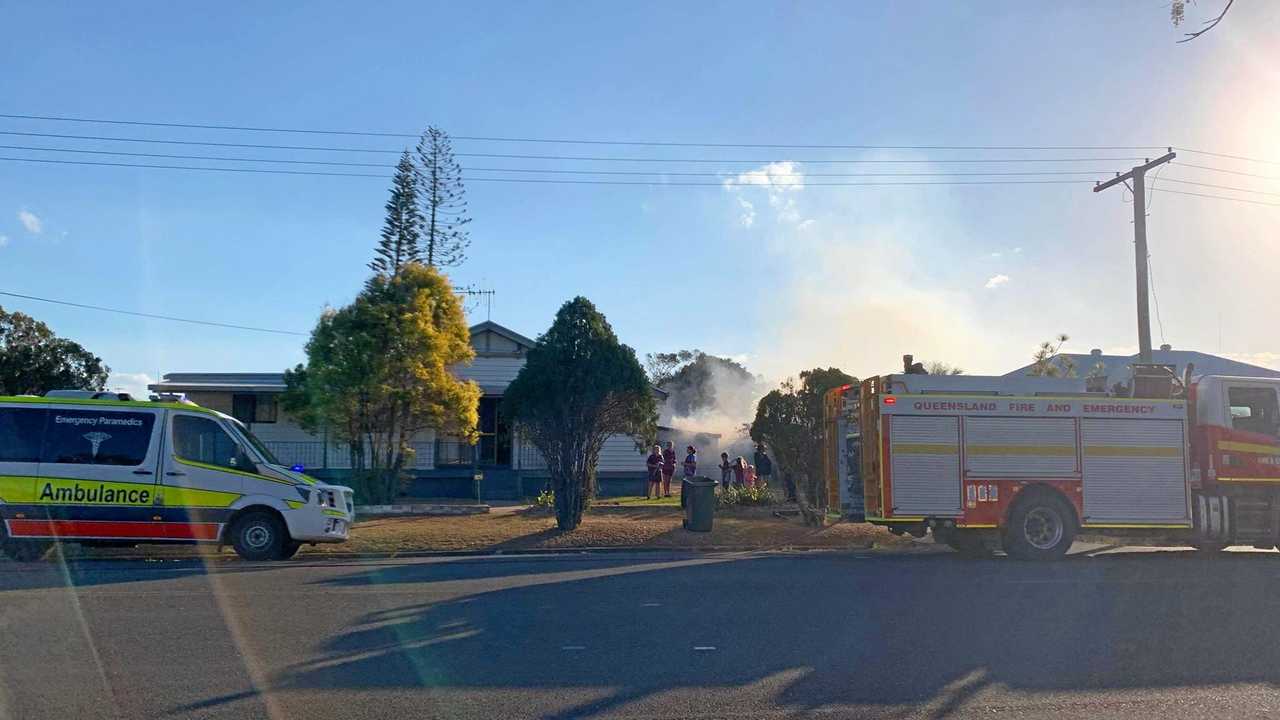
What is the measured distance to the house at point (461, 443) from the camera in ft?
89.5

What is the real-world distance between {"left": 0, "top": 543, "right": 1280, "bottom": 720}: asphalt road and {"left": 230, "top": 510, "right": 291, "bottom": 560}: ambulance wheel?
133 centimetres

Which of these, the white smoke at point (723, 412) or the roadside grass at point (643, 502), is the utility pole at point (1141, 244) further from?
the white smoke at point (723, 412)

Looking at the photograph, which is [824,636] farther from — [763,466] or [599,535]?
[763,466]

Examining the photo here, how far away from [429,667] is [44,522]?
8.85m

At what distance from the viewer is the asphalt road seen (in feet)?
20.6

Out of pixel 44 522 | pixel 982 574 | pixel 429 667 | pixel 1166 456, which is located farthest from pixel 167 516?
pixel 1166 456

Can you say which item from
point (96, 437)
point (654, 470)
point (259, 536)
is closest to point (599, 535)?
point (259, 536)

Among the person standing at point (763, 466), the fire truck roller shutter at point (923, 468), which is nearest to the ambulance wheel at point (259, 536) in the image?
the fire truck roller shutter at point (923, 468)

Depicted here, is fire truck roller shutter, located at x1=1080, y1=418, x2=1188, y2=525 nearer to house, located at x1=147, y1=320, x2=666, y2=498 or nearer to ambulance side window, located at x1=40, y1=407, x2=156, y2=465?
ambulance side window, located at x1=40, y1=407, x2=156, y2=465

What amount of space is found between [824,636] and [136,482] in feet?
32.3

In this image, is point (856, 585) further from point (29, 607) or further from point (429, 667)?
point (29, 607)

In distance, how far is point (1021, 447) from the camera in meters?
14.3

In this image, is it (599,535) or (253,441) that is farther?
(599,535)

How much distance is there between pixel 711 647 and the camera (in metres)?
7.75
